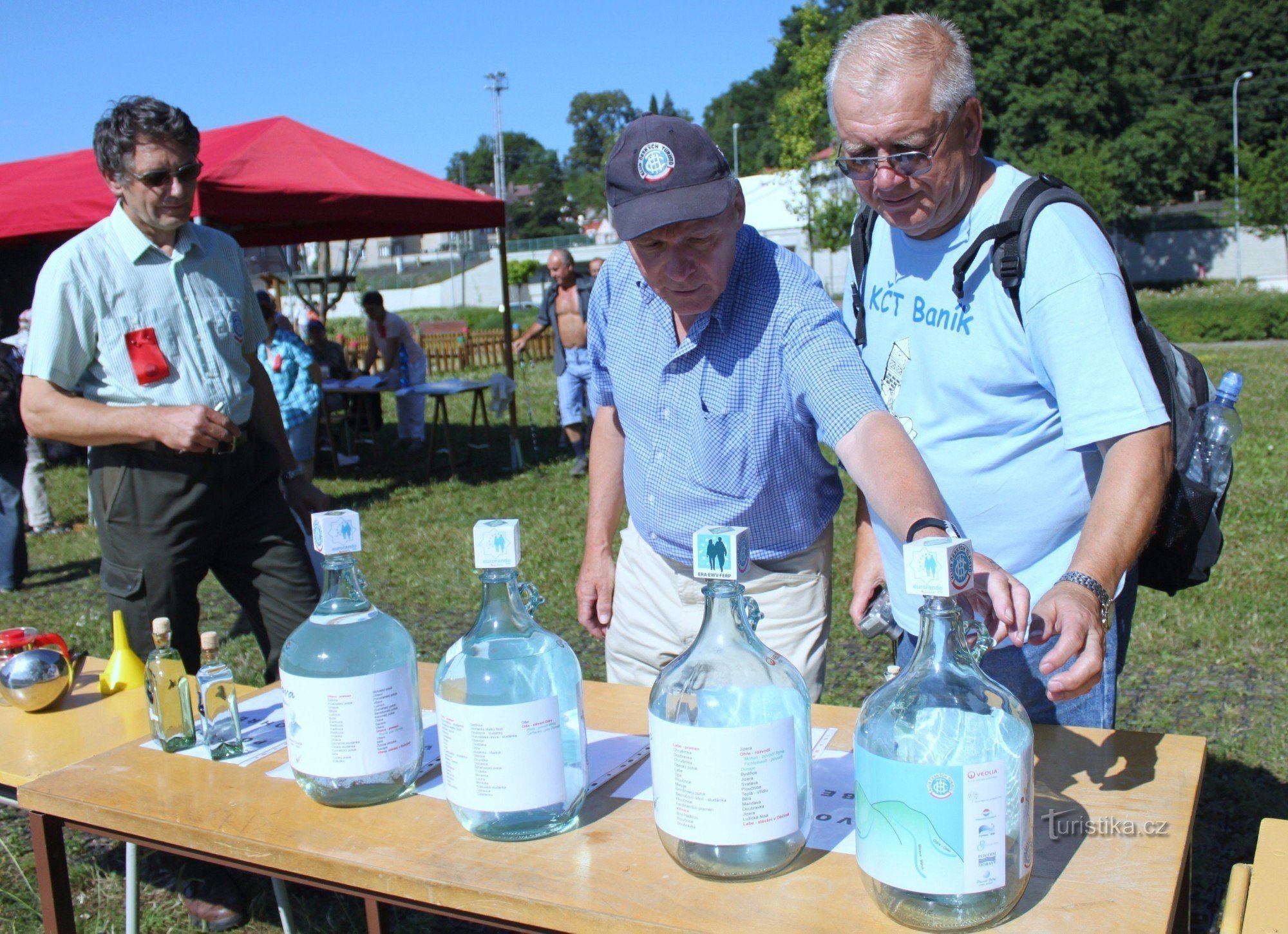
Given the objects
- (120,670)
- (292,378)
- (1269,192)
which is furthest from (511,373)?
(1269,192)

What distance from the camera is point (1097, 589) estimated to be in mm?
1353

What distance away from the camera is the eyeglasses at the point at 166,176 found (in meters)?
2.72

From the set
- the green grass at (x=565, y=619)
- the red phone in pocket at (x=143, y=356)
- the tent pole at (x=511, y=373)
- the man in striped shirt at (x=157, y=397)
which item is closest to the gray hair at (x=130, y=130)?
the man in striped shirt at (x=157, y=397)

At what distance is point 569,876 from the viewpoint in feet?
4.15

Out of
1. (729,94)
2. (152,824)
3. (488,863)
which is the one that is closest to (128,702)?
(152,824)

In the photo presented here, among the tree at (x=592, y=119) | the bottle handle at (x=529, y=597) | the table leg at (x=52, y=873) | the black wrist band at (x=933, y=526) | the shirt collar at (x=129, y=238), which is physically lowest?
Result: the table leg at (x=52, y=873)

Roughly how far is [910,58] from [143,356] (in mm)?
2109

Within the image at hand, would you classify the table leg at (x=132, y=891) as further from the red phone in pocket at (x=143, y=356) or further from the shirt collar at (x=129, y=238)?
the shirt collar at (x=129, y=238)

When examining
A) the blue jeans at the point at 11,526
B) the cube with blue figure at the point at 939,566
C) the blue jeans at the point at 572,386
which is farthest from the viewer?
the blue jeans at the point at 572,386

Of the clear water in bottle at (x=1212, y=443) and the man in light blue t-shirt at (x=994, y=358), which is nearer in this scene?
the man in light blue t-shirt at (x=994, y=358)

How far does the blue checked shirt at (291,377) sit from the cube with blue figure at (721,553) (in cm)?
708

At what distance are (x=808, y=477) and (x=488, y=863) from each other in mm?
998

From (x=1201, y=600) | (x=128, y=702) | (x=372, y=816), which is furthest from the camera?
(x=1201, y=600)

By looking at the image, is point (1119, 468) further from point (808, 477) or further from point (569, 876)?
point (569, 876)
